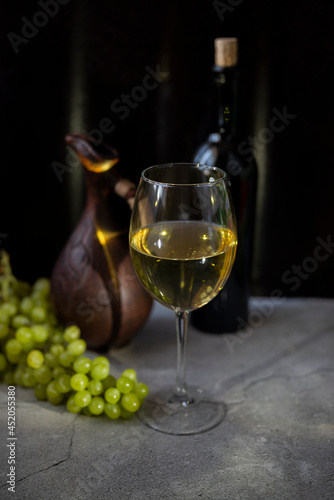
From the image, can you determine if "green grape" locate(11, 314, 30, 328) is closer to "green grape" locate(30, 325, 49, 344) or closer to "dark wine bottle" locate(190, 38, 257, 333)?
"green grape" locate(30, 325, 49, 344)

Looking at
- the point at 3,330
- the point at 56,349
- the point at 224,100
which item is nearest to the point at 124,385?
the point at 56,349

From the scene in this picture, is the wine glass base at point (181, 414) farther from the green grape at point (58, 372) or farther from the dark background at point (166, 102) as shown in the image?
the dark background at point (166, 102)

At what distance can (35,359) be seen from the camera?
2.93 ft

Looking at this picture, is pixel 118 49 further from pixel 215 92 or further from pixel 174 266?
pixel 174 266

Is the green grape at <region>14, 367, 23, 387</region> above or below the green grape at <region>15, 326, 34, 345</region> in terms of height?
below

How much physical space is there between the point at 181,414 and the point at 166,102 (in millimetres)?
521

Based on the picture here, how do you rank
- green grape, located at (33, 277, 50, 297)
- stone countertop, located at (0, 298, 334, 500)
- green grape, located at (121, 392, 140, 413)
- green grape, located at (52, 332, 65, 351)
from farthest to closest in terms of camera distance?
green grape, located at (33, 277, 50, 297) < green grape, located at (52, 332, 65, 351) < green grape, located at (121, 392, 140, 413) < stone countertop, located at (0, 298, 334, 500)

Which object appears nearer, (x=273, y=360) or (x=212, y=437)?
(x=212, y=437)

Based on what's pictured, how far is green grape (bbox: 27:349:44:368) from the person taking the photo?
0.89m

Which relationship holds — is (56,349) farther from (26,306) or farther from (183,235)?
(183,235)

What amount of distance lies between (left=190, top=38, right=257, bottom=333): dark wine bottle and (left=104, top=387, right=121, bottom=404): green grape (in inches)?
10.6

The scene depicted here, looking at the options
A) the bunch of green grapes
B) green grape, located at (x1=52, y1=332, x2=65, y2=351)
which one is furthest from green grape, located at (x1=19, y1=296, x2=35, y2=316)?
green grape, located at (x1=52, y1=332, x2=65, y2=351)

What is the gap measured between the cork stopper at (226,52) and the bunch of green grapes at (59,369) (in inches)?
17.6

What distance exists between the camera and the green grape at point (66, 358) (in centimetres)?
88
